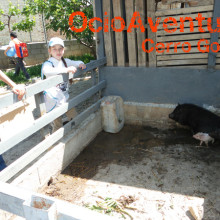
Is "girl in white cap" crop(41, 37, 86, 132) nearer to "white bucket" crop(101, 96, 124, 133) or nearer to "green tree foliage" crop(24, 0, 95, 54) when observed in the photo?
"white bucket" crop(101, 96, 124, 133)

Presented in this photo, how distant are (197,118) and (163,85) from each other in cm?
95

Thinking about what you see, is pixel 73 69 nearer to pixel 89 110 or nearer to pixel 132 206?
pixel 89 110

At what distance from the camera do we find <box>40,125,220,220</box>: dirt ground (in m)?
2.86

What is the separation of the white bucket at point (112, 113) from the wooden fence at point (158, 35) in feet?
2.61

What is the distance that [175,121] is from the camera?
477cm

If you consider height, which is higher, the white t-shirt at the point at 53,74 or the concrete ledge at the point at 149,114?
the white t-shirt at the point at 53,74

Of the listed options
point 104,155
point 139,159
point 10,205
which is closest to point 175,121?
point 139,159

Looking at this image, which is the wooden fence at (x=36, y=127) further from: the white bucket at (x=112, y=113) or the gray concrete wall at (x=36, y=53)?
the gray concrete wall at (x=36, y=53)

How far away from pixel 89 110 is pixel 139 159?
1371 millimetres

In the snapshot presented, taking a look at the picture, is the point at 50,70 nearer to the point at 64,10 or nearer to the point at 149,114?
the point at 149,114

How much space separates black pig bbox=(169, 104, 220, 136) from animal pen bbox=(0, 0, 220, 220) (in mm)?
289

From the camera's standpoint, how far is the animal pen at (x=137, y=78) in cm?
332

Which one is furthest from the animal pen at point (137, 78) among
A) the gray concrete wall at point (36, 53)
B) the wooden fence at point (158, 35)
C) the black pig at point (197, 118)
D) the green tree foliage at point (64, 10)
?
the gray concrete wall at point (36, 53)

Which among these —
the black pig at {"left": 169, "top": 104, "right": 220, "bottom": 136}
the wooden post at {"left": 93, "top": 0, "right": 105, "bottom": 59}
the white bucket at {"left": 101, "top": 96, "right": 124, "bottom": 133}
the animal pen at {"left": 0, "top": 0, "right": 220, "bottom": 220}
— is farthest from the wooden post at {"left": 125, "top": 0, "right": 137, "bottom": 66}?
the black pig at {"left": 169, "top": 104, "right": 220, "bottom": 136}
